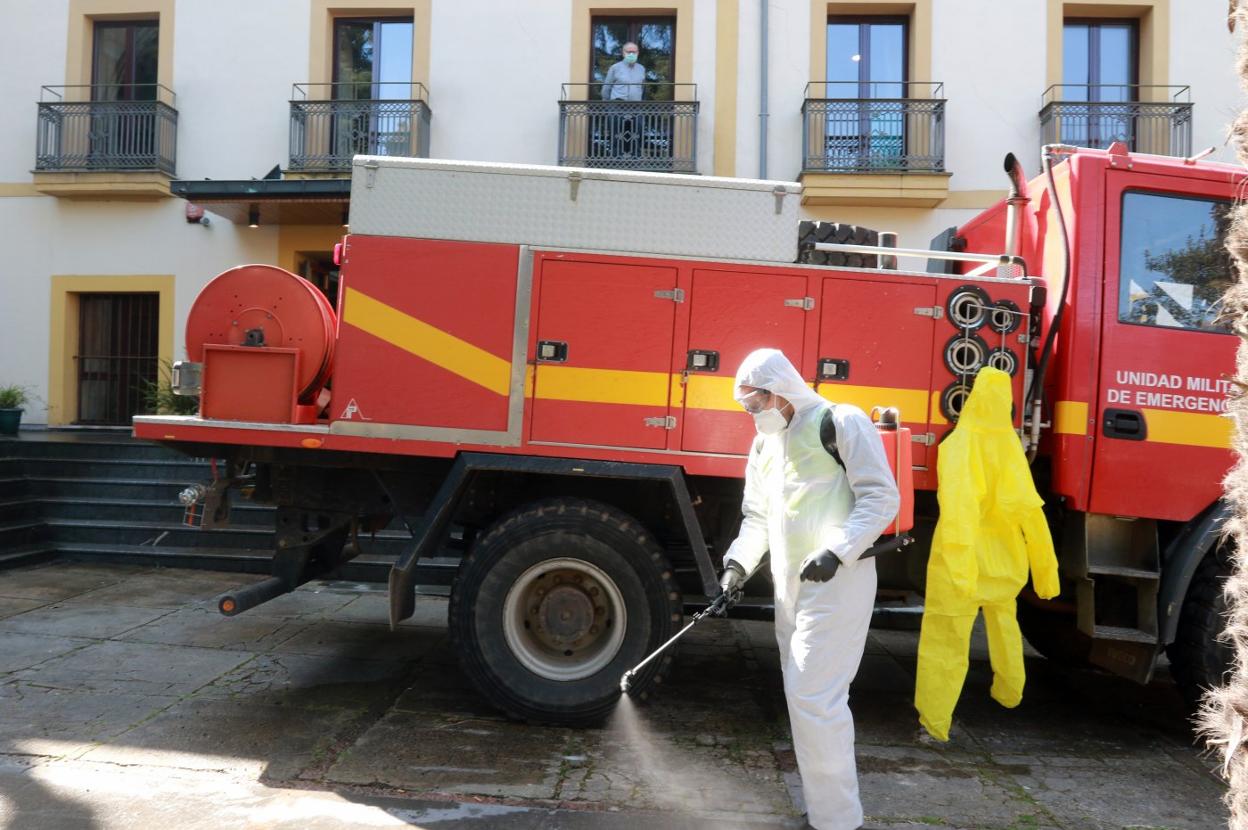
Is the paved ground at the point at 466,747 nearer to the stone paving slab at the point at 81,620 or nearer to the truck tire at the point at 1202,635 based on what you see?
the stone paving slab at the point at 81,620

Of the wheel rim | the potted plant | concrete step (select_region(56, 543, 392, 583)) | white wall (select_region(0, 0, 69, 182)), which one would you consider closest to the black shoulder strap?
the wheel rim

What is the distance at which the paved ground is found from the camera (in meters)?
3.66

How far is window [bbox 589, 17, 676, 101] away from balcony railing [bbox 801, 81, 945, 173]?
1.97 meters

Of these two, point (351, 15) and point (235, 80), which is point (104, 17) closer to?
point (235, 80)

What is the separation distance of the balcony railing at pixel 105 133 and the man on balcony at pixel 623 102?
5627mm

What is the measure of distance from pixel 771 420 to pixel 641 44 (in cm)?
961

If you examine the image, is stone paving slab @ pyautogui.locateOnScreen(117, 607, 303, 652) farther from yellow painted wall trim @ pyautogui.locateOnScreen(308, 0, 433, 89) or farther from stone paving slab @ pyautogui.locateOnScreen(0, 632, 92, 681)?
yellow painted wall trim @ pyautogui.locateOnScreen(308, 0, 433, 89)

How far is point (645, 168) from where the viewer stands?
11.3m

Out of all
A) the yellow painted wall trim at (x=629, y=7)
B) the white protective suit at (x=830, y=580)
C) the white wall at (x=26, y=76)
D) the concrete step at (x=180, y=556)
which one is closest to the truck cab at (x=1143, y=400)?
the white protective suit at (x=830, y=580)

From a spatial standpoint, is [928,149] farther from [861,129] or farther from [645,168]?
[645,168]

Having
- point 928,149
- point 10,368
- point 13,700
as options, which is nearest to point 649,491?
point 13,700

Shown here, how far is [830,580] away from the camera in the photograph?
339cm

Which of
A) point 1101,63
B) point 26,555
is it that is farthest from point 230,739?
point 1101,63

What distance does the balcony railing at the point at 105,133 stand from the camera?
11.5 m
